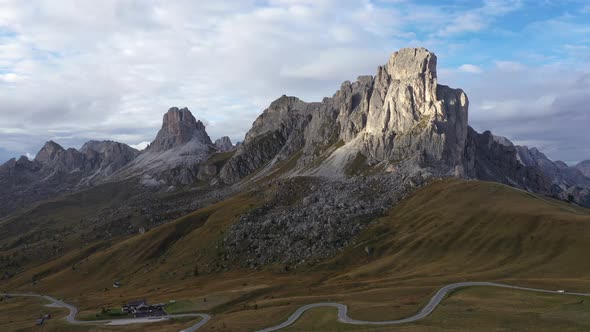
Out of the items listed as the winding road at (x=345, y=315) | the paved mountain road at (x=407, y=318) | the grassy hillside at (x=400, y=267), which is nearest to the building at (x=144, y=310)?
the winding road at (x=345, y=315)

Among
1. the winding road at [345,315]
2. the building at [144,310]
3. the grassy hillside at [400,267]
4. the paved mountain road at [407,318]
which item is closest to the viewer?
the paved mountain road at [407,318]

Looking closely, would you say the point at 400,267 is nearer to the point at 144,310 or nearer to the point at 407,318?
the point at 407,318

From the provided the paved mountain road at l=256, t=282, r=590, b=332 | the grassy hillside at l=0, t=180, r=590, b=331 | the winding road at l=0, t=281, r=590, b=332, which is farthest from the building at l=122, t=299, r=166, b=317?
the paved mountain road at l=256, t=282, r=590, b=332

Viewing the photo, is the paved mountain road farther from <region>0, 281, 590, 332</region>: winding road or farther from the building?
the building

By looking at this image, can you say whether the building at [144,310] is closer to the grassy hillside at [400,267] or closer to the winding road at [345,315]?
the winding road at [345,315]

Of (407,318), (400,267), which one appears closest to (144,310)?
(407,318)

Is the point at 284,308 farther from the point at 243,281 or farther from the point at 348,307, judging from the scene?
Answer: the point at 243,281

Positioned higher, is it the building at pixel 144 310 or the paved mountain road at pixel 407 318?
the paved mountain road at pixel 407 318

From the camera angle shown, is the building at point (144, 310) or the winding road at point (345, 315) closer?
the winding road at point (345, 315)

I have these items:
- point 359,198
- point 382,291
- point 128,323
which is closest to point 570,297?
point 382,291
